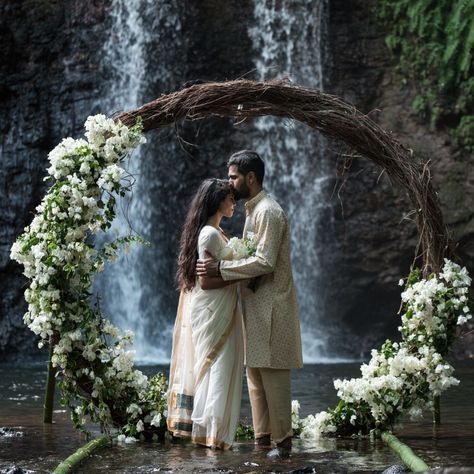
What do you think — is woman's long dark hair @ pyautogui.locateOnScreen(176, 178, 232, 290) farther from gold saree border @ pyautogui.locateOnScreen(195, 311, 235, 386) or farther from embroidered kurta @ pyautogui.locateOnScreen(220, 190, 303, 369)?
gold saree border @ pyautogui.locateOnScreen(195, 311, 235, 386)

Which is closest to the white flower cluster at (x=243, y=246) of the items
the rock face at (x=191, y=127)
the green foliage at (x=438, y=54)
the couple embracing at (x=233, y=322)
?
the couple embracing at (x=233, y=322)

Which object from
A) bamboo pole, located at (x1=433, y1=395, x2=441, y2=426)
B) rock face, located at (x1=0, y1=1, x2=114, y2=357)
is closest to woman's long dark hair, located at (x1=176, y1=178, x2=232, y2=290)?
bamboo pole, located at (x1=433, y1=395, x2=441, y2=426)

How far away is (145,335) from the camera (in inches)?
717

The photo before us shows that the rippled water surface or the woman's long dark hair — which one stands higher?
the woman's long dark hair

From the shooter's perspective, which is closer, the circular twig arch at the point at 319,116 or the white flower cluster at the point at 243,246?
the white flower cluster at the point at 243,246

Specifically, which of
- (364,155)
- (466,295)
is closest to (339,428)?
(466,295)

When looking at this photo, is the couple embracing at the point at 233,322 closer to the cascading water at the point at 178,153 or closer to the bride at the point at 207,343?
the bride at the point at 207,343

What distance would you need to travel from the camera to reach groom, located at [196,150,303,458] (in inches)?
277

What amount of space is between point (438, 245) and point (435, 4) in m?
10.5

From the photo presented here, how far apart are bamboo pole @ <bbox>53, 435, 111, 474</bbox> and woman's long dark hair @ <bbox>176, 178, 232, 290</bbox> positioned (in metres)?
1.27

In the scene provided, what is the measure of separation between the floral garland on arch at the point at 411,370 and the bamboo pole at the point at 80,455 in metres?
1.70

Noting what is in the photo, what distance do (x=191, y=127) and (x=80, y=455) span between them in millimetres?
13208

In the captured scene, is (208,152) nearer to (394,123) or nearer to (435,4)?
(394,123)

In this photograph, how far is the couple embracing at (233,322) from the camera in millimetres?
7039
